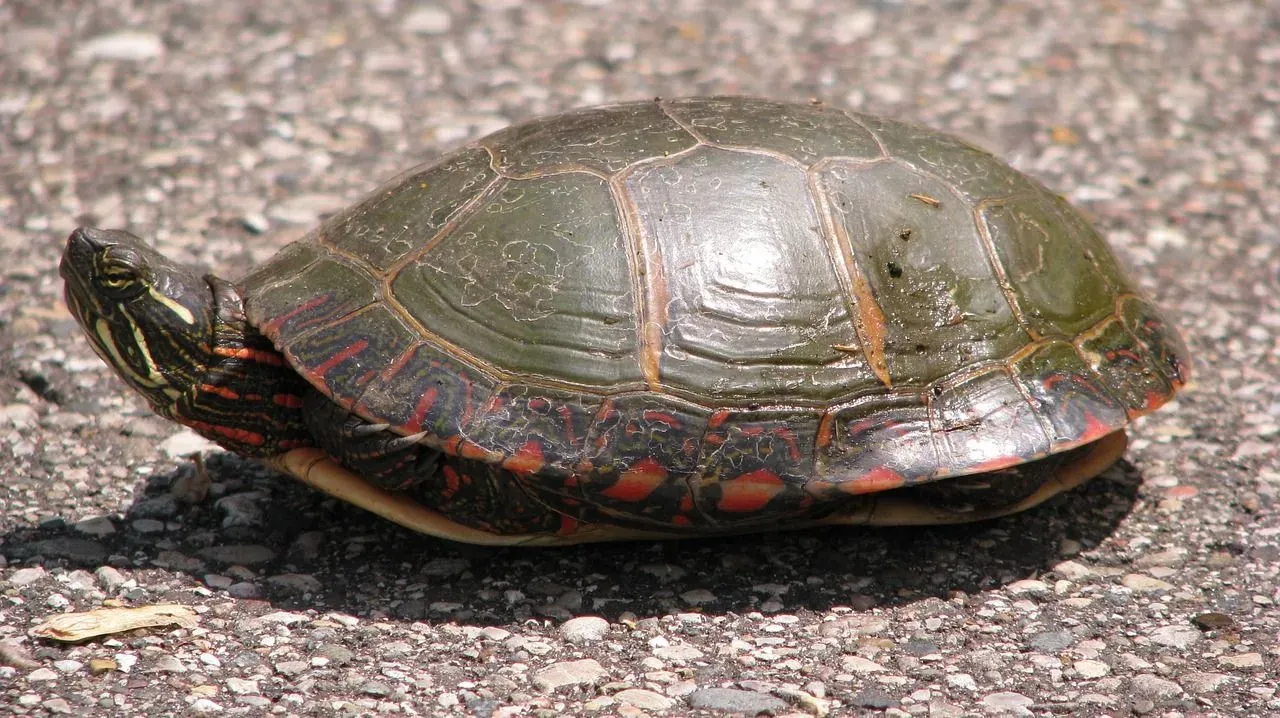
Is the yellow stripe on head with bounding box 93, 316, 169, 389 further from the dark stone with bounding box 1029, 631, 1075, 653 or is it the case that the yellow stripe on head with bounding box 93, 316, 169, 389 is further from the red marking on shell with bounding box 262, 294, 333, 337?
the dark stone with bounding box 1029, 631, 1075, 653

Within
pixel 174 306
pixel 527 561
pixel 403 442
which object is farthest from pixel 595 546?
pixel 174 306

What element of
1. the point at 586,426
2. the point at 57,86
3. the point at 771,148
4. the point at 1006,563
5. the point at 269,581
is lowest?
the point at 1006,563

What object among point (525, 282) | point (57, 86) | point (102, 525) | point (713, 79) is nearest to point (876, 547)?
point (525, 282)

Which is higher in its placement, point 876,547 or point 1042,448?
point 1042,448

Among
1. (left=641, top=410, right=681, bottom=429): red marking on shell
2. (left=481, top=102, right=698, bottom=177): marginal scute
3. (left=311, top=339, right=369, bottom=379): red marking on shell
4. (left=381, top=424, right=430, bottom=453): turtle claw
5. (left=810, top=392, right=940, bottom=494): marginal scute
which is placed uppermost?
(left=481, top=102, right=698, bottom=177): marginal scute

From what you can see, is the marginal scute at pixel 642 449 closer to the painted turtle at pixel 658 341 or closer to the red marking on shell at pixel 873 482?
the painted turtle at pixel 658 341

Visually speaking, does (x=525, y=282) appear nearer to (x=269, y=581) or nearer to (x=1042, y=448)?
(x=269, y=581)

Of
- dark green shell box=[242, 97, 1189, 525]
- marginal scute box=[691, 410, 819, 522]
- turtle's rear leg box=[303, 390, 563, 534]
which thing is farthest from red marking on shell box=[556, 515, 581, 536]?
marginal scute box=[691, 410, 819, 522]
